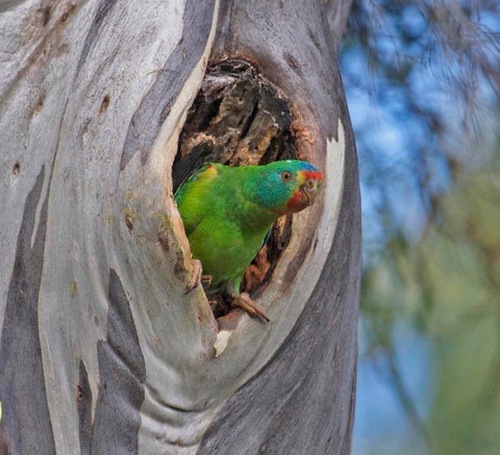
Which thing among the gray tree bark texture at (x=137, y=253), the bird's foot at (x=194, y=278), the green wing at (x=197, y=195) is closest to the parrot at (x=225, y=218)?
the green wing at (x=197, y=195)

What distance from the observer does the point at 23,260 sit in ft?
5.47

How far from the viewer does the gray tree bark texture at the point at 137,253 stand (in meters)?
1.57

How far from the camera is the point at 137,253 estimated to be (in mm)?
1548

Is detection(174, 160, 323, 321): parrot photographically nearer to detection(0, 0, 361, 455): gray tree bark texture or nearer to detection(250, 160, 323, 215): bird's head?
detection(250, 160, 323, 215): bird's head

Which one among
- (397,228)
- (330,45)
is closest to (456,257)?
(397,228)

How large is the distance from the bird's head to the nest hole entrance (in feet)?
0.22

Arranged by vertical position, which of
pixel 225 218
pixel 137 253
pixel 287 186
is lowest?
pixel 225 218

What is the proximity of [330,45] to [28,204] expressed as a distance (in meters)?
0.80

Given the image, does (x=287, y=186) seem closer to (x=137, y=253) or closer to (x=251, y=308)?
(x=251, y=308)

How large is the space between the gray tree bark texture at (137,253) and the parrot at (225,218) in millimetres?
154

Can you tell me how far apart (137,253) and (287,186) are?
0.36 m

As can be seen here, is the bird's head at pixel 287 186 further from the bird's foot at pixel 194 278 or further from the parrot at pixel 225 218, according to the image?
the bird's foot at pixel 194 278

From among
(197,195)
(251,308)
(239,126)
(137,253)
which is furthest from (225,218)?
(137,253)

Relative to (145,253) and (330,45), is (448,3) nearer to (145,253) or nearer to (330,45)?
(330,45)
